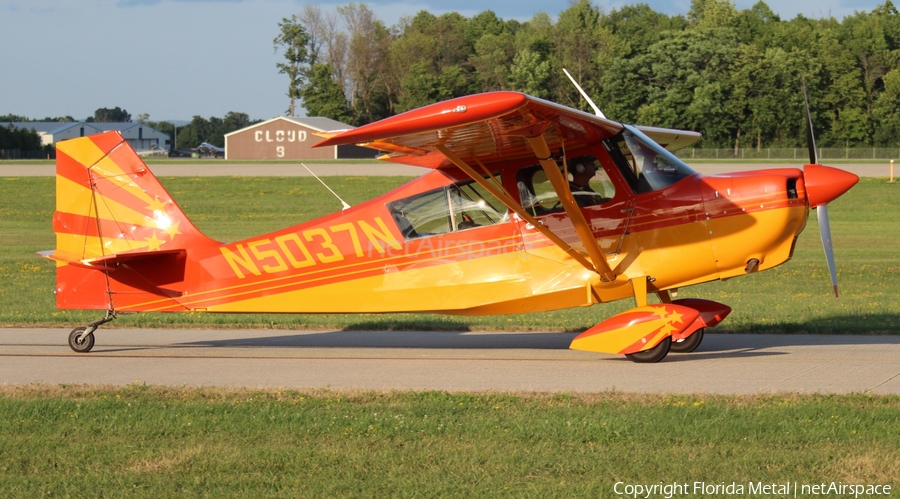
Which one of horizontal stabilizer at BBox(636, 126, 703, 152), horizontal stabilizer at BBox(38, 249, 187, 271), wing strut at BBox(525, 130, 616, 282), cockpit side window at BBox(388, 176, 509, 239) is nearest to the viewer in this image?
wing strut at BBox(525, 130, 616, 282)

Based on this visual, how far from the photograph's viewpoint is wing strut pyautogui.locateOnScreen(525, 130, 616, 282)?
938 centimetres

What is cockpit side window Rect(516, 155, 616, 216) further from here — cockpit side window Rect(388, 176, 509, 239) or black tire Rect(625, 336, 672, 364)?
black tire Rect(625, 336, 672, 364)

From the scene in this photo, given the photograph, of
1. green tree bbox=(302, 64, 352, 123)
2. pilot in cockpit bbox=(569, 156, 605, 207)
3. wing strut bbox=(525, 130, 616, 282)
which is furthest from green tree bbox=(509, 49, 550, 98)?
wing strut bbox=(525, 130, 616, 282)

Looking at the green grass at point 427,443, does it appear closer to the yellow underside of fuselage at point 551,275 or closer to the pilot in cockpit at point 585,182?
the yellow underside of fuselage at point 551,275

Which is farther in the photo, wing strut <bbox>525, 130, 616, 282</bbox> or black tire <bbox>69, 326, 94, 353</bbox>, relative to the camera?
black tire <bbox>69, 326, 94, 353</bbox>

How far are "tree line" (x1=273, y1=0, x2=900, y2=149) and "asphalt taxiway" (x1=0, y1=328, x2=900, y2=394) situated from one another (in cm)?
5766

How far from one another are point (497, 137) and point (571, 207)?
1.03 meters

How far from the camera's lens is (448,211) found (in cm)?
1070

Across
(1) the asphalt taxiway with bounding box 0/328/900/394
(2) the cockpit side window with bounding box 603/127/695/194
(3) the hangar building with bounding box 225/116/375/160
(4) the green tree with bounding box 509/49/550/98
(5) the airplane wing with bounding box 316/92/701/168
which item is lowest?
(1) the asphalt taxiway with bounding box 0/328/900/394

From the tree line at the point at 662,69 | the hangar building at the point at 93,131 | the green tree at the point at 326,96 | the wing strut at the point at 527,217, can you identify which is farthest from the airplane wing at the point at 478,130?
the hangar building at the point at 93,131

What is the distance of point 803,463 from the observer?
605 centimetres

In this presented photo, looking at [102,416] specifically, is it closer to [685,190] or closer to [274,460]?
[274,460]

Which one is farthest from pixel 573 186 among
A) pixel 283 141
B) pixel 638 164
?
pixel 283 141

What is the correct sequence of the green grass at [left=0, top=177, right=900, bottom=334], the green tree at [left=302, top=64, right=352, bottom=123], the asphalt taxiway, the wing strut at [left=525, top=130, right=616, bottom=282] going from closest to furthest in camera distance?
the asphalt taxiway, the wing strut at [left=525, top=130, right=616, bottom=282], the green grass at [left=0, top=177, right=900, bottom=334], the green tree at [left=302, top=64, right=352, bottom=123]
